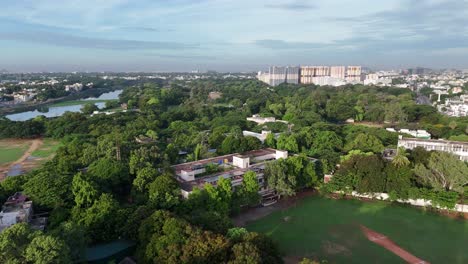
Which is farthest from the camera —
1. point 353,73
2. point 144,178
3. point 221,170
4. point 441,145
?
point 353,73

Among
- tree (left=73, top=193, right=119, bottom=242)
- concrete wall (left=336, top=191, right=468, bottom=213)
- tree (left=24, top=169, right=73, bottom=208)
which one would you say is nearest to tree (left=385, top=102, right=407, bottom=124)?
concrete wall (left=336, top=191, right=468, bottom=213)

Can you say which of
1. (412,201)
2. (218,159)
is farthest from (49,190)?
(412,201)

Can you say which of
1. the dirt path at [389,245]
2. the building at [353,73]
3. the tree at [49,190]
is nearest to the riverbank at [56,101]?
the tree at [49,190]

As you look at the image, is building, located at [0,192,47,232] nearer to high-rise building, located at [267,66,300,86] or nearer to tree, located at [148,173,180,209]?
tree, located at [148,173,180,209]

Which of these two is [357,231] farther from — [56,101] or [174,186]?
[56,101]

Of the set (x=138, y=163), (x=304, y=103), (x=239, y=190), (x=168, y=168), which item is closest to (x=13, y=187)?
(x=138, y=163)

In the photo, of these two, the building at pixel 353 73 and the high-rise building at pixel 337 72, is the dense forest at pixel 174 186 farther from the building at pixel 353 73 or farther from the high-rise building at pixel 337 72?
the building at pixel 353 73

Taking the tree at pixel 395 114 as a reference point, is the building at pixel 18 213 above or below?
below
